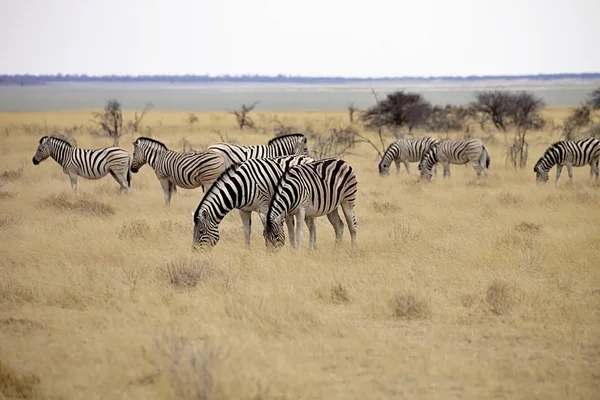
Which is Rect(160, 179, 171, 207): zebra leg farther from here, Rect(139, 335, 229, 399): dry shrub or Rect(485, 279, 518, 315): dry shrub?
Rect(139, 335, 229, 399): dry shrub

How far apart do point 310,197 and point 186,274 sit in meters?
2.03

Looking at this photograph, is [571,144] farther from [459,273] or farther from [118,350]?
[118,350]

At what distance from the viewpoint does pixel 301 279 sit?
27.4 ft

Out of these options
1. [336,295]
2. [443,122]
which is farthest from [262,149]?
[443,122]

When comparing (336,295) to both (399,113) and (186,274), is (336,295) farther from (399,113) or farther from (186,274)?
(399,113)

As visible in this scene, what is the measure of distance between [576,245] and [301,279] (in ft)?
13.8

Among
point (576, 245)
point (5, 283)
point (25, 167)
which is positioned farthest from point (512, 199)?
point (25, 167)

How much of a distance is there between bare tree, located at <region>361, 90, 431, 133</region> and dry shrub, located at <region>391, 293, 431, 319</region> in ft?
85.4

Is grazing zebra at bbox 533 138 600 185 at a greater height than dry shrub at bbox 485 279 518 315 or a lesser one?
A: greater

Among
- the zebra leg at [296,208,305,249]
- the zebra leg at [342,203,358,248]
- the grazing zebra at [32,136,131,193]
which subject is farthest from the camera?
the grazing zebra at [32,136,131,193]

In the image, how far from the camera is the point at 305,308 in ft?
23.8

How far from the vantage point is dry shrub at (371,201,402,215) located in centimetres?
1359

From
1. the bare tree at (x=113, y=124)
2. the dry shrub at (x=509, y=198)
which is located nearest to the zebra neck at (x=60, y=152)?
the bare tree at (x=113, y=124)

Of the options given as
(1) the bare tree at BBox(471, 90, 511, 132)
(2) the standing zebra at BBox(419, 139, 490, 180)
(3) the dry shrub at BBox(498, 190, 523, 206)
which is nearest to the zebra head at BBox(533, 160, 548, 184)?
(2) the standing zebra at BBox(419, 139, 490, 180)
